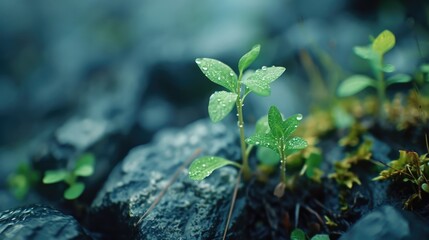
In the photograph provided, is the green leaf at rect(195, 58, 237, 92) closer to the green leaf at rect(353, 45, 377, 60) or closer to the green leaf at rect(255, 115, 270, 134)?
the green leaf at rect(255, 115, 270, 134)

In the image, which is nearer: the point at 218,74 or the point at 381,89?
the point at 218,74

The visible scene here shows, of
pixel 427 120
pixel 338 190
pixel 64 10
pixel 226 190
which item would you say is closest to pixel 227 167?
pixel 226 190

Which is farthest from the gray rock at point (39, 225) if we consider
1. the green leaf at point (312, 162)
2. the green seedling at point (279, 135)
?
the green leaf at point (312, 162)

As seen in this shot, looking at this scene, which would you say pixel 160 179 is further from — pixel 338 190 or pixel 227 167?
pixel 338 190

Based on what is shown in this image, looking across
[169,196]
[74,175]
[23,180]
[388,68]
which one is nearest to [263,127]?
[169,196]

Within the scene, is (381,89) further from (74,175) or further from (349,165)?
(74,175)

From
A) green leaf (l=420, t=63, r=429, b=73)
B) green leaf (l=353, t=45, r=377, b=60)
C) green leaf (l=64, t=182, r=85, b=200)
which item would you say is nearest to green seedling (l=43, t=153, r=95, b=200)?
green leaf (l=64, t=182, r=85, b=200)
